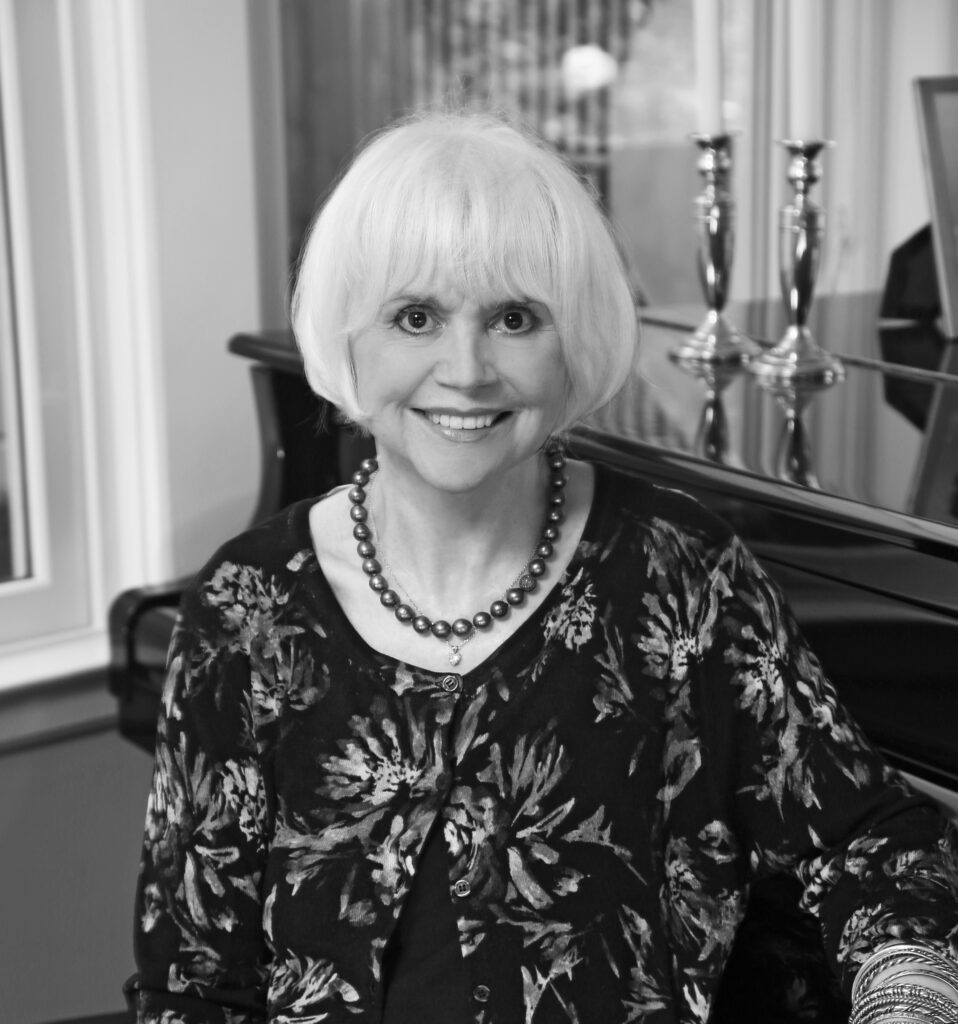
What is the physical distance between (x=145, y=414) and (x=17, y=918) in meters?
0.85

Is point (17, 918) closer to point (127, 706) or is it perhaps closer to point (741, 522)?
point (127, 706)

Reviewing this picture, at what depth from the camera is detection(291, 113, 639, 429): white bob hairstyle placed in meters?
1.07

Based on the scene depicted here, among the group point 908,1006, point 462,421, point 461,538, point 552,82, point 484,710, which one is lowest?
point 908,1006

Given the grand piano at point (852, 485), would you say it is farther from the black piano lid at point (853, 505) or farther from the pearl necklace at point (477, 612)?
the pearl necklace at point (477, 612)

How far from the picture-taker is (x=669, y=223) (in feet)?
11.4

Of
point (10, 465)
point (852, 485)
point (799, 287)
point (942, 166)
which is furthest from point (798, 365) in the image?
point (10, 465)

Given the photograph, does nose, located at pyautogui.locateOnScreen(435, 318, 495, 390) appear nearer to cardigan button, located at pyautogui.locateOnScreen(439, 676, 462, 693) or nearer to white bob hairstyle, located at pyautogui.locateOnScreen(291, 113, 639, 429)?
white bob hairstyle, located at pyautogui.locateOnScreen(291, 113, 639, 429)

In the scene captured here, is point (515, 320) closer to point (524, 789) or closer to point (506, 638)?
point (506, 638)

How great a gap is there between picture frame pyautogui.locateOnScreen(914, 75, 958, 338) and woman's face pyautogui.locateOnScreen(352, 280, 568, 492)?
0.80m

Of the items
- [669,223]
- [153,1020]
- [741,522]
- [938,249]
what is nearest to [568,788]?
[741,522]

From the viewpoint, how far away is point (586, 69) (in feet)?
11.3

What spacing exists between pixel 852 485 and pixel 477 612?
315mm

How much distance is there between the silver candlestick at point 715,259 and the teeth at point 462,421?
651 mm

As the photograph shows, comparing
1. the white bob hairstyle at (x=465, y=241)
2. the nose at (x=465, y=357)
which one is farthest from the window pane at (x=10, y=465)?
the nose at (x=465, y=357)
